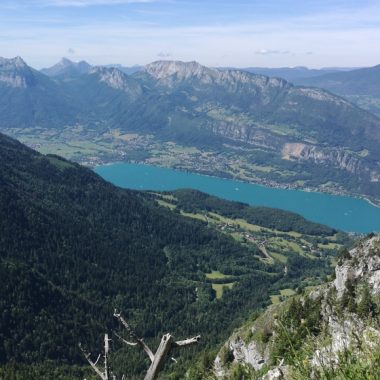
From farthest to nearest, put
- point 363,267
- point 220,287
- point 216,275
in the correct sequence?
point 216,275, point 220,287, point 363,267

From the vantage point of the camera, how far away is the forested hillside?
4240 inches

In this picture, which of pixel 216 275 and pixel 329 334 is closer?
pixel 329 334

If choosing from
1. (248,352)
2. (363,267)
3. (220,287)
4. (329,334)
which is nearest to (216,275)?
(220,287)

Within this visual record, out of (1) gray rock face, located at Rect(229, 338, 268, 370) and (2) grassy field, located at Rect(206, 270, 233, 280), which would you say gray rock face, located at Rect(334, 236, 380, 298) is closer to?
Answer: (1) gray rock face, located at Rect(229, 338, 268, 370)

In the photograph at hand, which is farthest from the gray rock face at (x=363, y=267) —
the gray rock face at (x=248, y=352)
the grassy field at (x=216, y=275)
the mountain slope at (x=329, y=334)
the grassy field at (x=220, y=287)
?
the grassy field at (x=216, y=275)

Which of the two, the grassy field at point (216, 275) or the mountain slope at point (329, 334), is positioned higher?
the mountain slope at point (329, 334)

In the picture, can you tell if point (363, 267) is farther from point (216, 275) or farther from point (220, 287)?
point (216, 275)

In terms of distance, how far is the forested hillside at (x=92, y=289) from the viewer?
10769 cm

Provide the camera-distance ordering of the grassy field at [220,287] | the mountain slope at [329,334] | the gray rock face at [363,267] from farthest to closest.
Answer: the grassy field at [220,287] → the gray rock face at [363,267] → the mountain slope at [329,334]

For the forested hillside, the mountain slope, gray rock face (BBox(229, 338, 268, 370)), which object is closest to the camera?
the mountain slope

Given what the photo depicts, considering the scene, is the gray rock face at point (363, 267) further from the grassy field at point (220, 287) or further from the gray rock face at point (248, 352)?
the grassy field at point (220, 287)

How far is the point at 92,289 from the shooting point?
150875 mm

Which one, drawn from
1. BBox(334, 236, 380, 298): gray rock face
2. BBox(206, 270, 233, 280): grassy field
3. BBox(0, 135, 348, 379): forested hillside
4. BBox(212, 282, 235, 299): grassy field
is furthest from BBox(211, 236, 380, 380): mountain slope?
BBox(206, 270, 233, 280): grassy field

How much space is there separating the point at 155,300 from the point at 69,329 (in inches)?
1385
